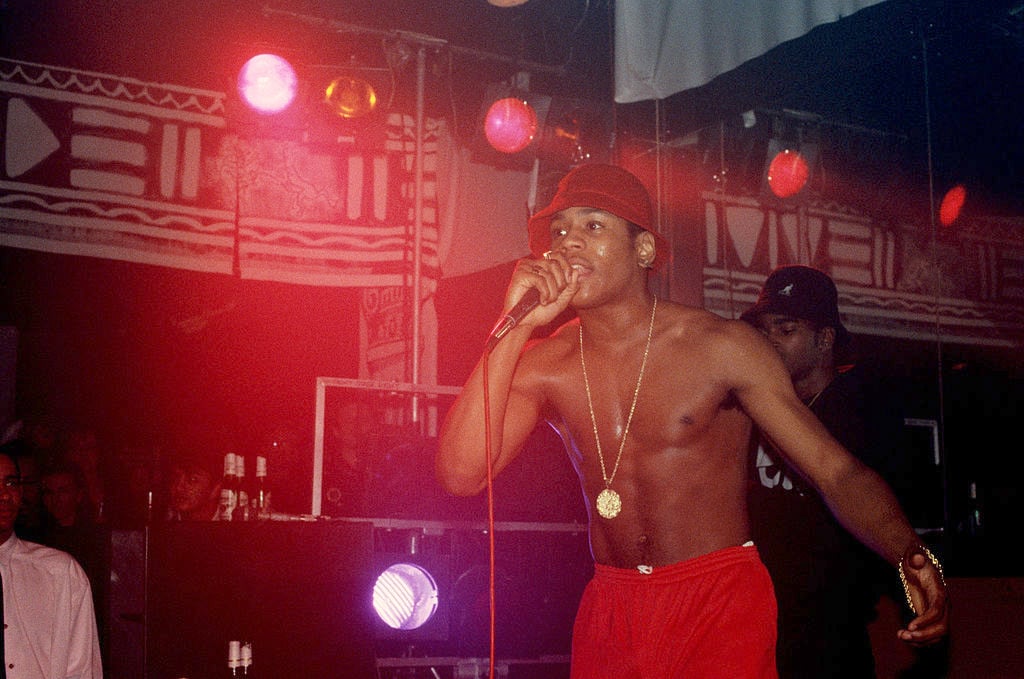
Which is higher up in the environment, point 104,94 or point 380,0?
point 380,0

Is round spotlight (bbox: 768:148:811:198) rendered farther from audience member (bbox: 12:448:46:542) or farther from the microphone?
audience member (bbox: 12:448:46:542)

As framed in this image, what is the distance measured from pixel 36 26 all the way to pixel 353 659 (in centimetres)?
534

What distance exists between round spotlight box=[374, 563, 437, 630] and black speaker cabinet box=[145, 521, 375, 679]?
219mm

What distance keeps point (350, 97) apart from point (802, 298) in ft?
12.6

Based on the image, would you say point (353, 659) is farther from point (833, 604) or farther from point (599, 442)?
point (833, 604)

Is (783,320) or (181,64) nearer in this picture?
(783,320)

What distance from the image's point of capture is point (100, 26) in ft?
22.9

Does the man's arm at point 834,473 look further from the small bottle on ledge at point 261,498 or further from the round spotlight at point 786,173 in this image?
the round spotlight at point 786,173

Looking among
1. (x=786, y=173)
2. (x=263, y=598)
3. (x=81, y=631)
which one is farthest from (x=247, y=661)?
(x=786, y=173)

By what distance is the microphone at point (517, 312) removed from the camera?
2.75 metres

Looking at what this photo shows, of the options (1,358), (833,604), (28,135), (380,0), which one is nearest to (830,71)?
(833,604)

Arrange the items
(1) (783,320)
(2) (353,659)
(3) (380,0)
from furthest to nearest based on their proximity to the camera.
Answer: (3) (380,0)
(1) (783,320)
(2) (353,659)

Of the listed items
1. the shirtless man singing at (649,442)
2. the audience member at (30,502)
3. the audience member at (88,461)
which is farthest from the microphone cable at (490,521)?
the audience member at (88,461)

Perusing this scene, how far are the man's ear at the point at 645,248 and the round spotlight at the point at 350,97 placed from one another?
4097 mm
